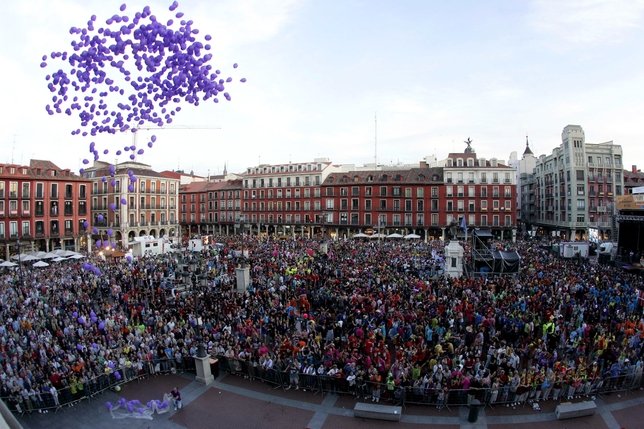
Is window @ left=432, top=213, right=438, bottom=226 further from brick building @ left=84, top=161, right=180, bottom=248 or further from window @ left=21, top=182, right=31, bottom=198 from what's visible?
window @ left=21, top=182, right=31, bottom=198

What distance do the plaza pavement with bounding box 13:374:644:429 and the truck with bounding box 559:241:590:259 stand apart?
2524cm

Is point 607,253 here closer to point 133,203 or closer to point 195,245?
point 195,245

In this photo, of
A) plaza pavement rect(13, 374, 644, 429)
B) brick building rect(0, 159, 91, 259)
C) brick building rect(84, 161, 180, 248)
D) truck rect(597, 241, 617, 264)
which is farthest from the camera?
brick building rect(84, 161, 180, 248)

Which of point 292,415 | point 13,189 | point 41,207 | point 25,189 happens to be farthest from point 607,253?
point 13,189

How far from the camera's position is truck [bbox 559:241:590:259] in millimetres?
35406

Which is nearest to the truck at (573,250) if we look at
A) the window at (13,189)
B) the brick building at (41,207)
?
the brick building at (41,207)

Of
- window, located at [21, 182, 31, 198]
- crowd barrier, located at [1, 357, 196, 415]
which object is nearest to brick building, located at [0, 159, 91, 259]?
window, located at [21, 182, 31, 198]

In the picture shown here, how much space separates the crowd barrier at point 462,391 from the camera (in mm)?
12070

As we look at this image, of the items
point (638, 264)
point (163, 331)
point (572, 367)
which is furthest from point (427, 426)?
point (638, 264)

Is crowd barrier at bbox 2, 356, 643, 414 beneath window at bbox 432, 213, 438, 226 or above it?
beneath

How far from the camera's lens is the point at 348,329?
17031mm

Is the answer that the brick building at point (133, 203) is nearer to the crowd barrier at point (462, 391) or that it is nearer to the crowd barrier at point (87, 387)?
the crowd barrier at point (87, 387)

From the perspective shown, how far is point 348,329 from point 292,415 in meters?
5.57

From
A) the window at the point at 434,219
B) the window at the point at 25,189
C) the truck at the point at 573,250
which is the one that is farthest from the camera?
the window at the point at 434,219
